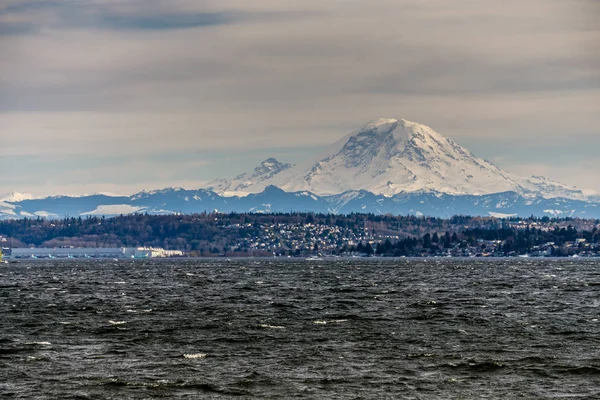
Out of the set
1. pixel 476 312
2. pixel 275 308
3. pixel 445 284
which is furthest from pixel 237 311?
pixel 445 284

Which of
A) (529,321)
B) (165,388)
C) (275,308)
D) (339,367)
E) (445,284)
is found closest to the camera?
(165,388)

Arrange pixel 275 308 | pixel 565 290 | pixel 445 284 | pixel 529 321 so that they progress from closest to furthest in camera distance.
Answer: pixel 529 321, pixel 275 308, pixel 565 290, pixel 445 284

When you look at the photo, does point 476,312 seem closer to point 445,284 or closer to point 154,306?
point 154,306

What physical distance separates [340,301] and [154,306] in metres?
21.2

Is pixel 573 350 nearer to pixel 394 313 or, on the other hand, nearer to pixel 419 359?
pixel 419 359

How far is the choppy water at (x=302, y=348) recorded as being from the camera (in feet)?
207

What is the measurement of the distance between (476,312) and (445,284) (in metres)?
70.6

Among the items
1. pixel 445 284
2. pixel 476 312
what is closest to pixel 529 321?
pixel 476 312

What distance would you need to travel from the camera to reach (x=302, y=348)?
3157 inches

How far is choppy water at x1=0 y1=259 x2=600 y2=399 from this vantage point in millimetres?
63000

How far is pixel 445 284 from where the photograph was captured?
599ft

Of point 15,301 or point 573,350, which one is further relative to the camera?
point 15,301

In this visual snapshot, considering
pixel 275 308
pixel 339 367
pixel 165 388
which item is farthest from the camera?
pixel 275 308

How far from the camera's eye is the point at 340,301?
131625 millimetres
